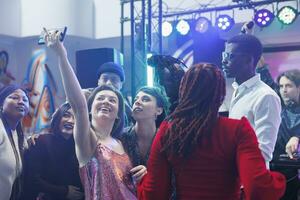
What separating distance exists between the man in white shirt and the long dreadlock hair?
411 millimetres

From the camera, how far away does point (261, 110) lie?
6.55 ft

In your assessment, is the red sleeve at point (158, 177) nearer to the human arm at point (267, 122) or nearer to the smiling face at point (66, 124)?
the human arm at point (267, 122)

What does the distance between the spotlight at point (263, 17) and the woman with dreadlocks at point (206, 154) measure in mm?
4464

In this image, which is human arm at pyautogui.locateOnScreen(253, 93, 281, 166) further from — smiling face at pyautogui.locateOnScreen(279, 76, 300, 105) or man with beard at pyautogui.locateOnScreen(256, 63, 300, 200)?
smiling face at pyautogui.locateOnScreen(279, 76, 300, 105)

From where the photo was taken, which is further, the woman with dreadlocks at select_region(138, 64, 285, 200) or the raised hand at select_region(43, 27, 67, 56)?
the raised hand at select_region(43, 27, 67, 56)

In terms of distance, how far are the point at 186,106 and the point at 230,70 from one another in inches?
28.0

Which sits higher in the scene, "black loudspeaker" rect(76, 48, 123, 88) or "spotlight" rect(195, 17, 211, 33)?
"spotlight" rect(195, 17, 211, 33)

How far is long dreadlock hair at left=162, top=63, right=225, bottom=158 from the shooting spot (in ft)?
5.07

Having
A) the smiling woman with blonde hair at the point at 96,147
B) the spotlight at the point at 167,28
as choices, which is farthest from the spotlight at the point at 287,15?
the smiling woman with blonde hair at the point at 96,147

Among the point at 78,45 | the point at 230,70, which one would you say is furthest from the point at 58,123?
the point at 78,45

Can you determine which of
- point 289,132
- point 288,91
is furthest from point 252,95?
point 288,91

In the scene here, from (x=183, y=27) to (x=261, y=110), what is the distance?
4.70m

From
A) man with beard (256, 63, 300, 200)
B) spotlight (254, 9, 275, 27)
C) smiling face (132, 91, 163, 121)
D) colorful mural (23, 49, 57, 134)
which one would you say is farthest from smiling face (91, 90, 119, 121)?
colorful mural (23, 49, 57, 134)

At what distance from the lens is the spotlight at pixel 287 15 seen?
5703 mm
